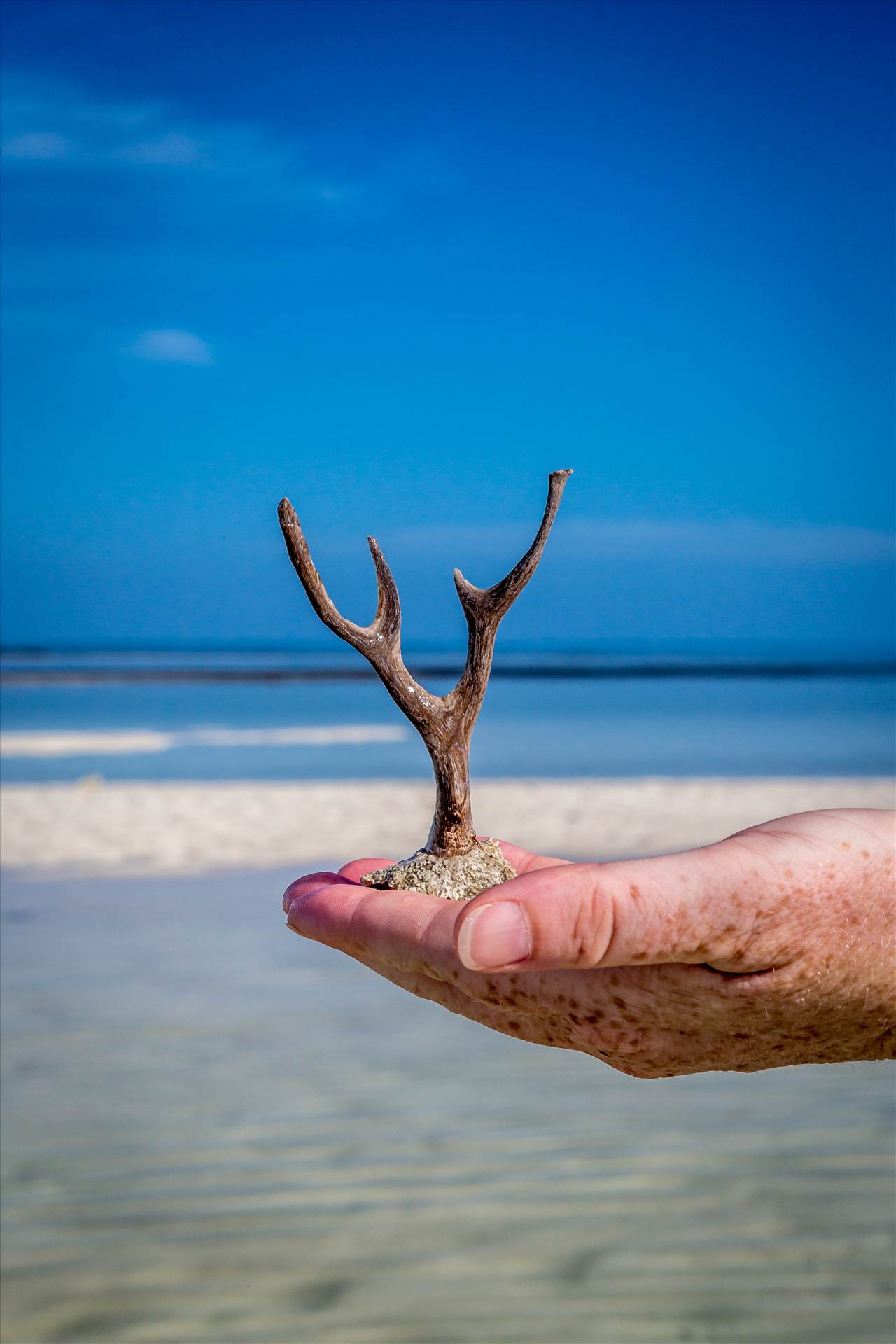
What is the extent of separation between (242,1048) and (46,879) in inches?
149

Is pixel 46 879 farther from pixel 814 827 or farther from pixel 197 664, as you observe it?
pixel 197 664

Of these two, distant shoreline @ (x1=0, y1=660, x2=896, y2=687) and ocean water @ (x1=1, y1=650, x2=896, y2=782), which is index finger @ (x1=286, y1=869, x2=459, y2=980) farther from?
distant shoreline @ (x1=0, y1=660, x2=896, y2=687)

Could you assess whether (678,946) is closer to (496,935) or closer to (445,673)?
(496,935)

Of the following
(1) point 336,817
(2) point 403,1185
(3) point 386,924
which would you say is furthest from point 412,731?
(3) point 386,924

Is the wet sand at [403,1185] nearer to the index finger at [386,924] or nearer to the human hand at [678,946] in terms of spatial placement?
the human hand at [678,946]

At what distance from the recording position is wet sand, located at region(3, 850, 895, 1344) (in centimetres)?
341

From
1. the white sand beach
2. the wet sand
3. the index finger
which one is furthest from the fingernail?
the white sand beach

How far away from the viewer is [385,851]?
9203 millimetres

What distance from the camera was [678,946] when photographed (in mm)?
2076

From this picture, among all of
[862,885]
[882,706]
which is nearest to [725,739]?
[882,706]

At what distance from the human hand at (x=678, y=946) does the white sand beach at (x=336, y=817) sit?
6268 millimetres

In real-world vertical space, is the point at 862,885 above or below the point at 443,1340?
above

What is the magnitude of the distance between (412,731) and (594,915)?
17568mm

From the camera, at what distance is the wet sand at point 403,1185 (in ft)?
11.2
